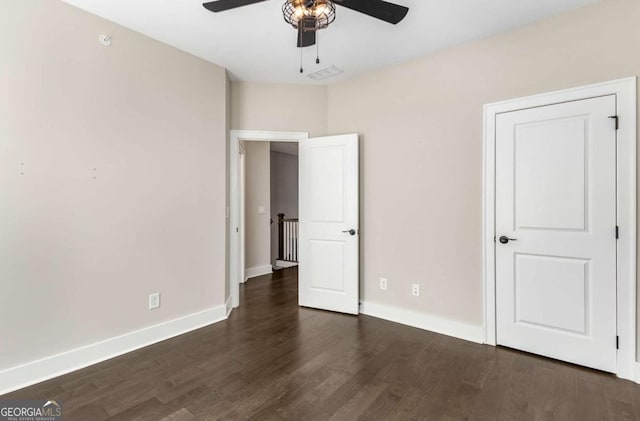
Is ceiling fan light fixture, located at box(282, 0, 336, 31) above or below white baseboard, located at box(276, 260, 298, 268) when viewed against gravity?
above

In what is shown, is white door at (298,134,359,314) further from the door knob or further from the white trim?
the door knob

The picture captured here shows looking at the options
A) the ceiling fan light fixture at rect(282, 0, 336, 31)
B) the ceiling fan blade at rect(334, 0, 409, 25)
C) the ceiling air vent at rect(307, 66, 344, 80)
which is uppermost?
the ceiling air vent at rect(307, 66, 344, 80)

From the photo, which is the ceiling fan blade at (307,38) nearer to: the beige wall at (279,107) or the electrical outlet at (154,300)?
the beige wall at (279,107)

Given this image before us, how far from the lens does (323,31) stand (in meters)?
2.72

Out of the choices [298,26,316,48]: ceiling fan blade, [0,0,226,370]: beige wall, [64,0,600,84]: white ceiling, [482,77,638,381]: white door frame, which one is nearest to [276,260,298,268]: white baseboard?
[0,0,226,370]: beige wall

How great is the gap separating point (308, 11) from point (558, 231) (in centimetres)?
254

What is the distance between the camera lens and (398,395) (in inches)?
80.4

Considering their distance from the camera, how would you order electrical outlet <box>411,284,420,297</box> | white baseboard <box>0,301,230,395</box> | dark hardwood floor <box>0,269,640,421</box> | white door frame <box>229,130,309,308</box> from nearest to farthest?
dark hardwood floor <box>0,269,640,421</box> → white baseboard <box>0,301,230,395</box> → electrical outlet <box>411,284,420,297</box> → white door frame <box>229,130,309,308</box>

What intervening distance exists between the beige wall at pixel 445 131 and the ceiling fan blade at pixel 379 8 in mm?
1388

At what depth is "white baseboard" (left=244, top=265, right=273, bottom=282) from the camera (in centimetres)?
534

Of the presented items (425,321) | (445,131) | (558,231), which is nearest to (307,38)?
(445,131)

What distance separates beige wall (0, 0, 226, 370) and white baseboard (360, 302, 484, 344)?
6.08 ft

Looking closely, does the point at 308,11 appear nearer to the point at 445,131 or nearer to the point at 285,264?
the point at 445,131

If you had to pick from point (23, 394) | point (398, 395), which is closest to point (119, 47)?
point (23, 394)
